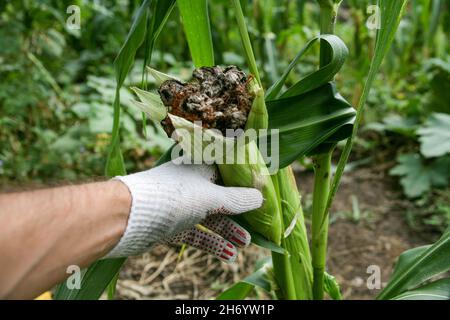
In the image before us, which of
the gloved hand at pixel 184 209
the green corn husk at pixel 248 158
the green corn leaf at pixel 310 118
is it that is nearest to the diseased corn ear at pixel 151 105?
the green corn husk at pixel 248 158

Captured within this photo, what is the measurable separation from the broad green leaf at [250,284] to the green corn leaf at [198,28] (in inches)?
20.8

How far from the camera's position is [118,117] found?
3.06ft

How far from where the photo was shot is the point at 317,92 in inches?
38.6

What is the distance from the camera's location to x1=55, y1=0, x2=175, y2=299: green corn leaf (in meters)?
0.89

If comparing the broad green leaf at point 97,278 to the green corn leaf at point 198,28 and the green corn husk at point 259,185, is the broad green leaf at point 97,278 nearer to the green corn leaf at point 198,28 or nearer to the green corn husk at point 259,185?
the green corn husk at point 259,185

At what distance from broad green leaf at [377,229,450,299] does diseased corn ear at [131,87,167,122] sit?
622mm

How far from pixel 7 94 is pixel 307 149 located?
1.73 meters

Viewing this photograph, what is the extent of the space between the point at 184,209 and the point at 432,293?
1.75ft

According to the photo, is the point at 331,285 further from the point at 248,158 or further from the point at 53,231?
the point at 53,231

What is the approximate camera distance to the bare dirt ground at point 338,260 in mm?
1717

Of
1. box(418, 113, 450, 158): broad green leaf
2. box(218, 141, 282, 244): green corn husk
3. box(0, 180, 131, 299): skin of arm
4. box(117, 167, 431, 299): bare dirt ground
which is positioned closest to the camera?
box(0, 180, 131, 299): skin of arm

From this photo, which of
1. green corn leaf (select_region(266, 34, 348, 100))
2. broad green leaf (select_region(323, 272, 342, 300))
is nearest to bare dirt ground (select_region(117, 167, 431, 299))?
broad green leaf (select_region(323, 272, 342, 300))

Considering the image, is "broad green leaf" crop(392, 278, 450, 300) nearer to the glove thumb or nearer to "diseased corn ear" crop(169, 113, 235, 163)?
the glove thumb
